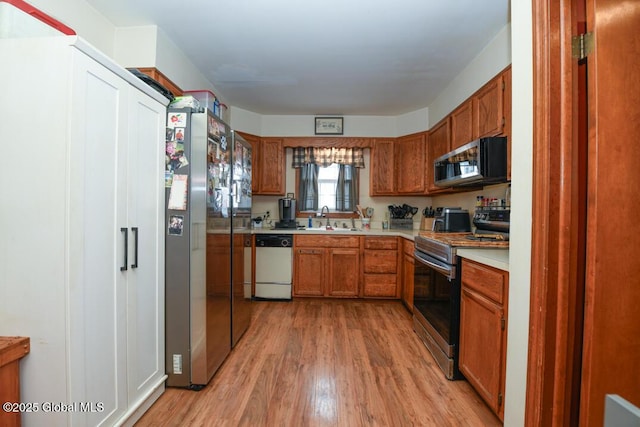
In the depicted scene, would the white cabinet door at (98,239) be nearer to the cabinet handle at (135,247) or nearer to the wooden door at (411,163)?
the cabinet handle at (135,247)

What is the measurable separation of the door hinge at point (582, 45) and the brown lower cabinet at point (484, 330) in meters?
0.97

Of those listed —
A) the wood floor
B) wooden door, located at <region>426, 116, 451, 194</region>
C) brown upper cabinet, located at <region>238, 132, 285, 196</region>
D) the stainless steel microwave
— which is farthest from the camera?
brown upper cabinet, located at <region>238, 132, 285, 196</region>

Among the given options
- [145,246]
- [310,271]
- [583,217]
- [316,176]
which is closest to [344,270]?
[310,271]

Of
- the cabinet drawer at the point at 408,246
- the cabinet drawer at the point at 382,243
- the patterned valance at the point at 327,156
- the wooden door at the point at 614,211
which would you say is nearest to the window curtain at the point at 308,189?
the patterned valance at the point at 327,156

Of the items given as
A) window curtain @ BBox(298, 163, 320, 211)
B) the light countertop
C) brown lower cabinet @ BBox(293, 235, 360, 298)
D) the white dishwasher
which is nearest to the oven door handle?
the light countertop

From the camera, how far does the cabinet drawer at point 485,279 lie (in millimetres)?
1445

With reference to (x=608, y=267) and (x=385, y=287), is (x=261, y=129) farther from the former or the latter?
(x=608, y=267)

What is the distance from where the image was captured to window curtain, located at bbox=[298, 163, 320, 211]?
4.29m

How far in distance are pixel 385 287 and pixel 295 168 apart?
2.15 metres

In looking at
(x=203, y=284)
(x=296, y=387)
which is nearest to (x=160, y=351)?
(x=203, y=284)

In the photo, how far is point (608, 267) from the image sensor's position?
0.80 m

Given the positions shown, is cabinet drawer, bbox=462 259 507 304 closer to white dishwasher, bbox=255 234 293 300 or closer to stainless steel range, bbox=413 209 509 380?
stainless steel range, bbox=413 209 509 380

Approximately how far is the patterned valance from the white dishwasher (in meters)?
1.23

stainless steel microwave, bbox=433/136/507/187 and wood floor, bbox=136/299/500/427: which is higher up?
stainless steel microwave, bbox=433/136/507/187
